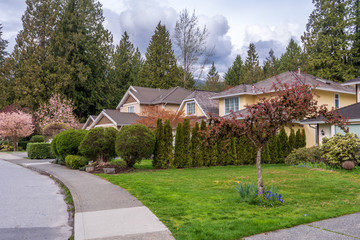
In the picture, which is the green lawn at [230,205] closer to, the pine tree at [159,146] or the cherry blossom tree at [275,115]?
the cherry blossom tree at [275,115]

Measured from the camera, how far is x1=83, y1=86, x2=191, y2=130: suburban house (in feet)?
105

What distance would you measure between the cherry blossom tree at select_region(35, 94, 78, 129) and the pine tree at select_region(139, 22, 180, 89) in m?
14.5

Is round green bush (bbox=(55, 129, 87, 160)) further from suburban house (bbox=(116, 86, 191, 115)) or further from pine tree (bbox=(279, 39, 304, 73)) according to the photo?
pine tree (bbox=(279, 39, 304, 73))

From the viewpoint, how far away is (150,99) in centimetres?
3584

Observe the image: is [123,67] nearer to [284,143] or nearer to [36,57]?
[36,57]

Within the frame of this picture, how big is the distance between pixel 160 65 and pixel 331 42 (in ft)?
86.4

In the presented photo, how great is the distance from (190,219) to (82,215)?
2.37 metres

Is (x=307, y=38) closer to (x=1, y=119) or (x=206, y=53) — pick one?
(x=206, y=53)

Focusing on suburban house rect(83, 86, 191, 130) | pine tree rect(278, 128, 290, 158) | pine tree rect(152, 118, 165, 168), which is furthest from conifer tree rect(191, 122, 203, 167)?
suburban house rect(83, 86, 191, 130)

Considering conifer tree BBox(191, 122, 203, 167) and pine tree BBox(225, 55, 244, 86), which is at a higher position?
pine tree BBox(225, 55, 244, 86)

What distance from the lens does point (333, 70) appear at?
122ft

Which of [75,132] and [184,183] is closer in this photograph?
[184,183]

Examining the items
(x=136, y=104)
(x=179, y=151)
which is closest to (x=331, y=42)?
(x=136, y=104)

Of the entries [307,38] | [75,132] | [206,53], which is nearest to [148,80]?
[206,53]
